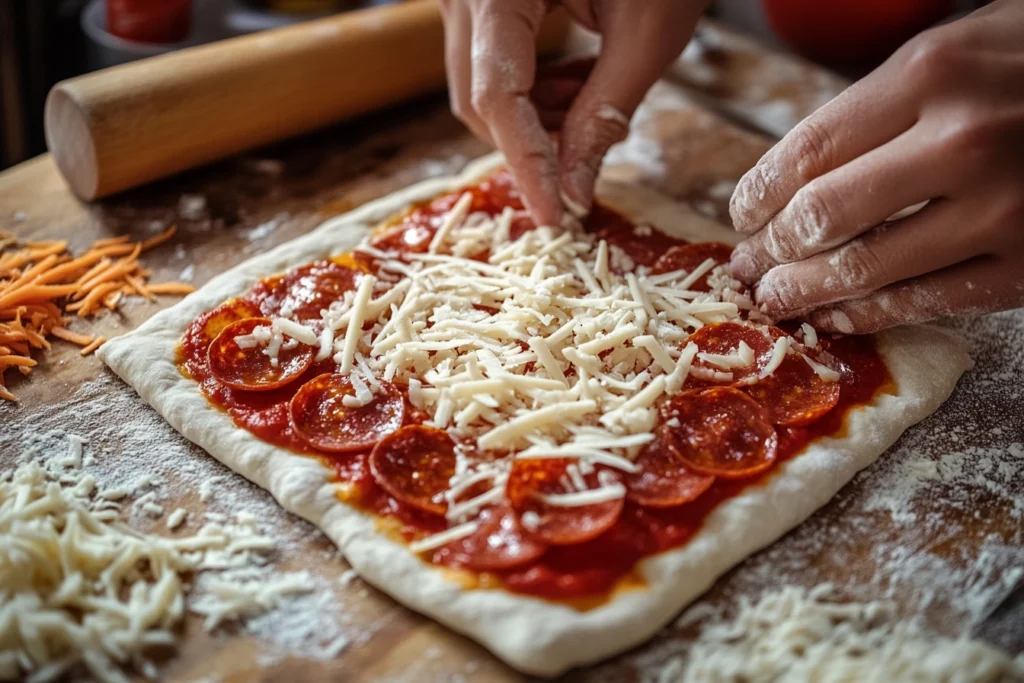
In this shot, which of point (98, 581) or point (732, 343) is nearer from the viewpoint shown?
point (98, 581)

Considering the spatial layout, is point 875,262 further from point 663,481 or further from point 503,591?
point 503,591

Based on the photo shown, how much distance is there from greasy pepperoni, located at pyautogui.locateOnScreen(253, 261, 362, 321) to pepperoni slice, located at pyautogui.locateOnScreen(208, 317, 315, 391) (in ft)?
0.60

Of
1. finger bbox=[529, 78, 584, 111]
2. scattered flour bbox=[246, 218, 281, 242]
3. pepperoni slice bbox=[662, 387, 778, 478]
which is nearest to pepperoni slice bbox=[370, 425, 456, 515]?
pepperoni slice bbox=[662, 387, 778, 478]

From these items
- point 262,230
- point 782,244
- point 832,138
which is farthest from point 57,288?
point 832,138

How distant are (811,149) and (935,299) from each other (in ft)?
1.92

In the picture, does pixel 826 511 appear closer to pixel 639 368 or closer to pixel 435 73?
pixel 639 368

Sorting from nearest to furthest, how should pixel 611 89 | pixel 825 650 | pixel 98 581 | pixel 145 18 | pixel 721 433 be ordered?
pixel 825 650
pixel 98 581
pixel 721 433
pixel 611 89
pixel 145 18

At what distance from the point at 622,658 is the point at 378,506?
2.52 ft

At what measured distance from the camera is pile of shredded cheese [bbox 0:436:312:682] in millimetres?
2168

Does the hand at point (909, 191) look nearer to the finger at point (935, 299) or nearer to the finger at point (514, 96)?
the finger at point (935, 299)

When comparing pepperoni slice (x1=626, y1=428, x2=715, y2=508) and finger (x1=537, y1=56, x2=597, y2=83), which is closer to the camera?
pepperoni slice (x1=626, y1=428, x2=715, y2=508)

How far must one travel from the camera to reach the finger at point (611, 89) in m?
3.48

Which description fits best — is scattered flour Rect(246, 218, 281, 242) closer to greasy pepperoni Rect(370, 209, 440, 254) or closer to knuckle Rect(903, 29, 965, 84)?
greasy pepperoni Rect(370, 209, 440, 254)

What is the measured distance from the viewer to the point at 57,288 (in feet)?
10.9
